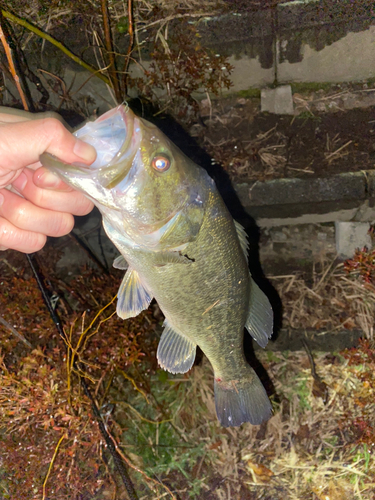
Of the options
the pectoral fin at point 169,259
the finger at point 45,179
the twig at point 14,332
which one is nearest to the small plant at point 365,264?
the pectoral fin at point 169,259

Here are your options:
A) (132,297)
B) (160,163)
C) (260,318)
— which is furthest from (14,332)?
(160,163)

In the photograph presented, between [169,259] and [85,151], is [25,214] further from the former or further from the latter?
[169,259]

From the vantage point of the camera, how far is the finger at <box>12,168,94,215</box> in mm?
2479

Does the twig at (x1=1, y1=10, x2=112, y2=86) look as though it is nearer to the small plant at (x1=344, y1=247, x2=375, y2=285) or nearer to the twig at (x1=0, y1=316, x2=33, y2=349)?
the twig at (x1=0, y1=316, x2=33, y2=349)

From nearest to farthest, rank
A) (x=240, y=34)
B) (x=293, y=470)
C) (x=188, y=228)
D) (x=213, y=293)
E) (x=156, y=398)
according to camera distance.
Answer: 1. (x=188, y=228)
2. (x=213, y=293)
3. (x=240, y=34)
4. (x=293, y=470)
5. (x=156, y=398)

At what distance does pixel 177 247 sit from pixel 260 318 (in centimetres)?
101

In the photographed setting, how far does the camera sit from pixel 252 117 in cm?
411

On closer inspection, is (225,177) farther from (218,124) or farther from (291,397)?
(291,397)

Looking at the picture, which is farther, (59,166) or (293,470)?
(293,470)

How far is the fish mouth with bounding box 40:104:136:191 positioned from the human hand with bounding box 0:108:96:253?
253 mm

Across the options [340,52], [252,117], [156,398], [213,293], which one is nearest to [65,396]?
[156,398]

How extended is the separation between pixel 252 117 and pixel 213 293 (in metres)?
2.74

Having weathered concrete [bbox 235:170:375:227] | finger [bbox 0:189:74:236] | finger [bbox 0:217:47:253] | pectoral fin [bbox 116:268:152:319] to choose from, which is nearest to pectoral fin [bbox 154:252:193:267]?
pectoral fin [bbox 116:268:152:319]

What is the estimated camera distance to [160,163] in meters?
1.83
